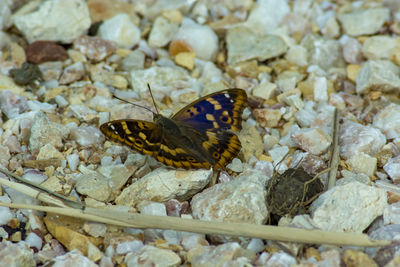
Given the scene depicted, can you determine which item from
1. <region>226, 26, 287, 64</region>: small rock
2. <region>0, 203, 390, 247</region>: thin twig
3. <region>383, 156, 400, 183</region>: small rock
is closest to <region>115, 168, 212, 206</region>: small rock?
<region>0, 203, 390, 247</region>: thin twig

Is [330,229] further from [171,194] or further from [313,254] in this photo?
[171,194]

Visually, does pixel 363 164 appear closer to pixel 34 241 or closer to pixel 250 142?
pixel 250 142

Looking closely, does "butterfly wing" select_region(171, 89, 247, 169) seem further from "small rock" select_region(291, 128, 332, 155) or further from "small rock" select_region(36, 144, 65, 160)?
"small rock" select_region(36, 144, 65, 160)

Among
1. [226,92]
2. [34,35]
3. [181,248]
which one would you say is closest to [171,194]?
[181,248]

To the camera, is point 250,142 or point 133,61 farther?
point 133,61

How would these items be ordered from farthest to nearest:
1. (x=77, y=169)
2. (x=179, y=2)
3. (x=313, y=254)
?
(x=179, y=2), (x=77, y=169), (x=313, y=254)

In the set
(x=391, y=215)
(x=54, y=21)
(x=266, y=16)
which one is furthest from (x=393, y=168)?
(x=54, y=21)

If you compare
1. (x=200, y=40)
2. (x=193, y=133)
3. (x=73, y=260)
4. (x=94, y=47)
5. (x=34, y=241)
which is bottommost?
(x=34, y=241)
